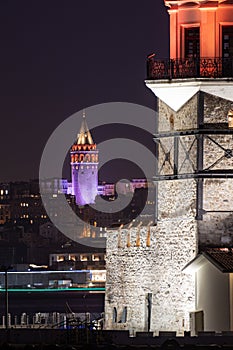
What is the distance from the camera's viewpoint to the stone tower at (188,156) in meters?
55.6

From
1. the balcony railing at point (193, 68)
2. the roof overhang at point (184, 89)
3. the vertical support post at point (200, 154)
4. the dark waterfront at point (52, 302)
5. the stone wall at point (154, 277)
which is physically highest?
the dark waterfront at point (52, 302)

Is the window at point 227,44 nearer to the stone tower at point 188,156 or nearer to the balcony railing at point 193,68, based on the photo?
the stone tower at point 188,156

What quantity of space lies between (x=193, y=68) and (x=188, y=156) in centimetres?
243

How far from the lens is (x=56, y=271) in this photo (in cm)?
19088

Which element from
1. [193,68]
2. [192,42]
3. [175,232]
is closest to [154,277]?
[175,232]

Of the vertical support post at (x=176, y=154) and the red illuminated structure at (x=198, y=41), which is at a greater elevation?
the red illuminated structure at (x=198, y=41)

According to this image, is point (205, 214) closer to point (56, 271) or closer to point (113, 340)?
point (113, 340)

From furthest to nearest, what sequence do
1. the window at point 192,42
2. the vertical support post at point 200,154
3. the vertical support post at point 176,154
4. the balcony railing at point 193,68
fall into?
the vertical support post at point 176,154
the window at point 192,42
the balcony railing at point 193,68
the vertical support post at point 200,154

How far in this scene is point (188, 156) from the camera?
56.2 metres

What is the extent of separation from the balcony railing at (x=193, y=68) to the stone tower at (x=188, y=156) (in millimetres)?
27

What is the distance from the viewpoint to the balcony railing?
5569cm

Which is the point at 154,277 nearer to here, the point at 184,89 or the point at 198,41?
the point at 184,89

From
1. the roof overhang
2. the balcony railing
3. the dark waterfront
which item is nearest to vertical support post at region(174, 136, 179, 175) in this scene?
the roof overhang

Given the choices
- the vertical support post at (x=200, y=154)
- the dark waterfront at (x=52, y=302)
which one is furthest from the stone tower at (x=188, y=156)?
the dark waterfront at (x=52, y=302)
